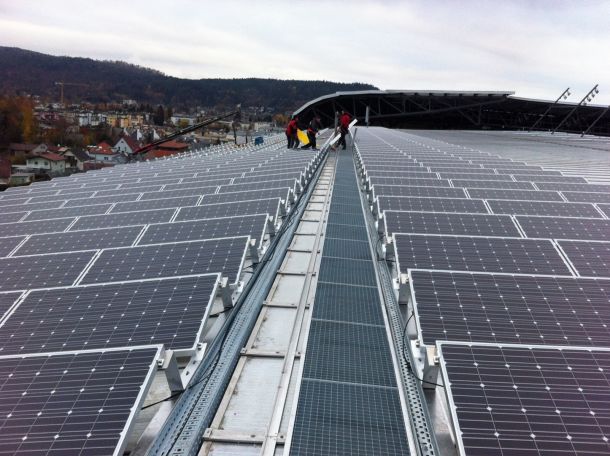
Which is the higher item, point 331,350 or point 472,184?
point 472,184

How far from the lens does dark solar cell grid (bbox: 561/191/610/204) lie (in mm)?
11344

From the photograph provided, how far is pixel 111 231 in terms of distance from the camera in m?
10.5

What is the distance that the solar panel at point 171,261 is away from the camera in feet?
23.6

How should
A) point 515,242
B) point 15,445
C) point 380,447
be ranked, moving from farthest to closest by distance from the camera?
point 515,242
point 380,447
point 15,445

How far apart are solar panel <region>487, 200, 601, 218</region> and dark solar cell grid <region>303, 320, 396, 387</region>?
5.89 meters

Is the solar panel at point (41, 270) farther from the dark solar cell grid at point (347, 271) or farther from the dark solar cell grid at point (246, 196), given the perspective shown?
the dark solar cell grid at point (347, 271)

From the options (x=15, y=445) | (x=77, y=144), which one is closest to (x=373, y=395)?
(x=15, y=445)

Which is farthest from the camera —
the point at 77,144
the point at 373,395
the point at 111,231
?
the point at 77,144

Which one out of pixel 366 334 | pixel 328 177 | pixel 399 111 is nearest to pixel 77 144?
pixel 399 111

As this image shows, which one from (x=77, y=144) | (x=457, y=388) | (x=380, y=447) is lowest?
(x=77, y=144)

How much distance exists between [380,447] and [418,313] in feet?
6.18

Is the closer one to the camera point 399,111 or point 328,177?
point 328,177

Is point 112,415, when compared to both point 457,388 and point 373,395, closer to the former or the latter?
point 373,395

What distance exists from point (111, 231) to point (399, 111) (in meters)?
68.7
